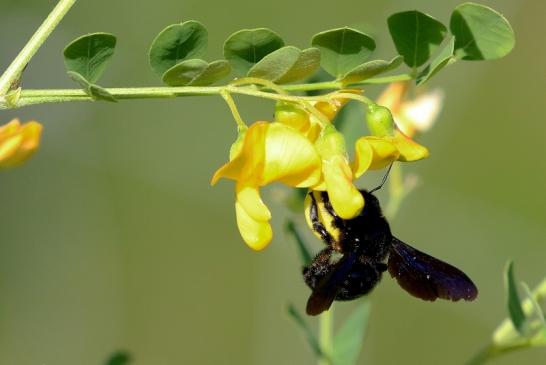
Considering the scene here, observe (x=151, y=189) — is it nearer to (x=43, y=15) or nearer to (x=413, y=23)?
(x=43, y=15)

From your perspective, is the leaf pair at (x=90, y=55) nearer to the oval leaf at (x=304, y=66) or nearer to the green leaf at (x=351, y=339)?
the oval leaf at (x=304, y=66)

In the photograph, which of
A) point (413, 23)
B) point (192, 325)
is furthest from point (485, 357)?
point (192, 325)

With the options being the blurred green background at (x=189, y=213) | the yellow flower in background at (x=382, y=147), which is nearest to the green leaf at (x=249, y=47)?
the yellow flower in background at (x=382, y=147)

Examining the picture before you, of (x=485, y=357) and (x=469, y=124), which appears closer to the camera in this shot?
(x=485, y=357)

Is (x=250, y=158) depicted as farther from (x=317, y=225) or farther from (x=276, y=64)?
(x=317, y=225)

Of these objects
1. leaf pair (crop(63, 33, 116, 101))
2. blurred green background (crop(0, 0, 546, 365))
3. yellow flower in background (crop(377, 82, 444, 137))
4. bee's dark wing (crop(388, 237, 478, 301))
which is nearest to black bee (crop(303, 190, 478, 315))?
bee's dark wing (crop(388, 237, 478, 301))
